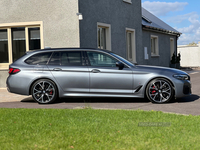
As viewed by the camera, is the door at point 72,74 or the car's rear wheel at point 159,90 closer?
the car's rear wheel at point 159,90

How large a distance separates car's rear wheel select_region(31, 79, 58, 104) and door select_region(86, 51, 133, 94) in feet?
3.55

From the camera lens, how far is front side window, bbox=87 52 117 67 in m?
8.59

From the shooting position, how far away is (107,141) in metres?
4.53

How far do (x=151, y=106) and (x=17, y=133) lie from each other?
3902mm

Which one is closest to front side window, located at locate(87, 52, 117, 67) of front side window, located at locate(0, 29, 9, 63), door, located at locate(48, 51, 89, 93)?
door, located at locate(48, 51, 89, 93)

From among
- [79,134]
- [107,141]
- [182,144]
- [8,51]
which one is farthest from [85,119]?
[8,51]

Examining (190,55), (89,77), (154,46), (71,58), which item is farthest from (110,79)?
(190,55)

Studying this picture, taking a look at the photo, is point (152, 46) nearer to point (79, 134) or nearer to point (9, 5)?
point (9, 5)

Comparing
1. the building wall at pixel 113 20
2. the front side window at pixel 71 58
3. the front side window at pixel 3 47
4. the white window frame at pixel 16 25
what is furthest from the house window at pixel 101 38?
the front side window at pixel 71 58

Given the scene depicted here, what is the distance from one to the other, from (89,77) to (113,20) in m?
7.56

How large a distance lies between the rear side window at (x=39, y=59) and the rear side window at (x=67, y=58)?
17 centimetres

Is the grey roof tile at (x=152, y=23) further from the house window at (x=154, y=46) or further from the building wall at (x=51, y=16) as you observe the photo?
the building wall at (x=51, y=16)

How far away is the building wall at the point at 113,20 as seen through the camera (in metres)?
13.3

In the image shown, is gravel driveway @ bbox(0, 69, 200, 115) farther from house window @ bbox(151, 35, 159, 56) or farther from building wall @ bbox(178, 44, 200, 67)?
building wall @ bbox(178, 44, 200, 67)
